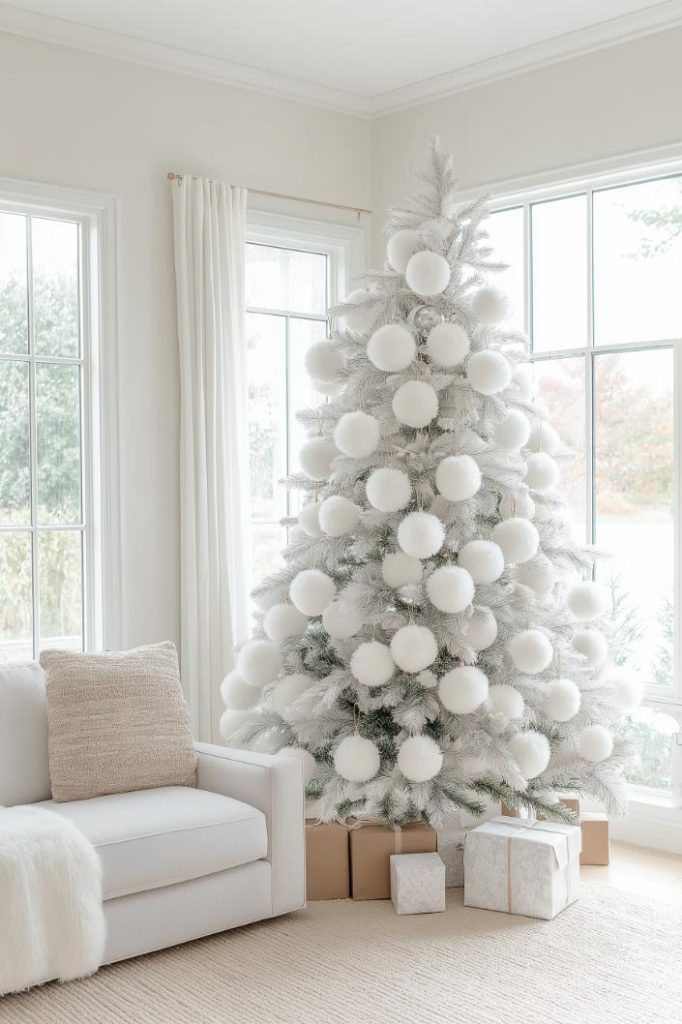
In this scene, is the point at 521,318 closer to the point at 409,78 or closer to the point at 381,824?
the point at 409,78

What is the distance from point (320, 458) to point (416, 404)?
47 cm

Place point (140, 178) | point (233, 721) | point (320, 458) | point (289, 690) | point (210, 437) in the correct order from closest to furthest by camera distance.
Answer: point (289, 690)
point (320, 458)
point (233, 721)
point (140, 178)
point (210, 437)

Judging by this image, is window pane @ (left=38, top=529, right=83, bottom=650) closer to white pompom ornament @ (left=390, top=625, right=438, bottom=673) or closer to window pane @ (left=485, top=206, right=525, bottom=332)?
white pompom ornament @ (left=390, top=625, right=438, bottom=673)

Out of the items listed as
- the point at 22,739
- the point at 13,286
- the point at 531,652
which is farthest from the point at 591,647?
the point at 13,286

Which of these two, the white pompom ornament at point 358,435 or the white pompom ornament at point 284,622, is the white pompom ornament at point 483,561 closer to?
the white pompom ornament at point 358,435

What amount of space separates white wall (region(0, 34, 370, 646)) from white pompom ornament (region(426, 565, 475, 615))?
4.60 feet

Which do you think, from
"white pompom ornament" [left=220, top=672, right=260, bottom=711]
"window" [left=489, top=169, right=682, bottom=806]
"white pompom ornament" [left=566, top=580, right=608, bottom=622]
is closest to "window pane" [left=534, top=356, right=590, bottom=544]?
"window" [left=489, top=169, right=682, bottom=806]

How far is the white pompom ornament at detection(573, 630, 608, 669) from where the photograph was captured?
408 centimetres

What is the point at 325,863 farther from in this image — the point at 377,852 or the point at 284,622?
the point at 284,622

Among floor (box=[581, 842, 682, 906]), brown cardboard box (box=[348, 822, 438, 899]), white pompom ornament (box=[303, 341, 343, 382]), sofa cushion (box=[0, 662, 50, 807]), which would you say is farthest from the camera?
white pompom ornament (box=[303, 341, 343, 382])

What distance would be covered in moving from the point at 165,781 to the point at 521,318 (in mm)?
2447

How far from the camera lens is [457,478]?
3723mm

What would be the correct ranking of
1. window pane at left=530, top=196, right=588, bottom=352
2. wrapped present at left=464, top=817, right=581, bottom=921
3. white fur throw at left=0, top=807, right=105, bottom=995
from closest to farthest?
white fur throw at left=0, top=807, right=105, bottom=995
wrapped present at left=464, top=817, right=581, bottom=921
window pane at left=530, top=196, right=588, bottom=352

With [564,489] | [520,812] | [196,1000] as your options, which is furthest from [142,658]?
[564,489]
